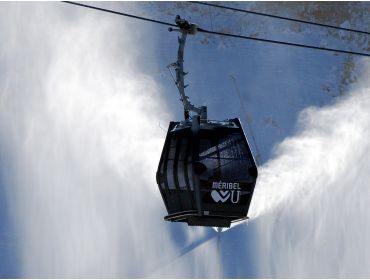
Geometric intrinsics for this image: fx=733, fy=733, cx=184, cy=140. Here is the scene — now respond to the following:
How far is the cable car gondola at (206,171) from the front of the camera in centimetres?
2998

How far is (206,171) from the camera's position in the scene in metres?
29.9

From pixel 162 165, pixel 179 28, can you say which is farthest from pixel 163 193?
pixel 179 28

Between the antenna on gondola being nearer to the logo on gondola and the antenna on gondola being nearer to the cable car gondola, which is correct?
the cable car gondola

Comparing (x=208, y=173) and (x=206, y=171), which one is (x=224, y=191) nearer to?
(x=208, y=173)

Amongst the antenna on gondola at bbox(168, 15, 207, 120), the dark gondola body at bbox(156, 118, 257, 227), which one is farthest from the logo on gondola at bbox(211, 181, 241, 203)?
the antenna on gondola at bbox(168, 15, 207, 120)

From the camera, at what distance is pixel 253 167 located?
30391 millimetres

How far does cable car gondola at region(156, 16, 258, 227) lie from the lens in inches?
1180

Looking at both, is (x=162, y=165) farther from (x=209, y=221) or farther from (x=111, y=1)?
(x=111, y=1)

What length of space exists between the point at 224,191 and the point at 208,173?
991mm

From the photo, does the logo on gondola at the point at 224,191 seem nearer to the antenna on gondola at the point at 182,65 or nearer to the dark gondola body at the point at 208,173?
the dark gondola body at the point at 208,173

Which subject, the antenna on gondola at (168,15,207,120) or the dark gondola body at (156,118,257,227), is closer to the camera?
the antenna on gondola at (168,15,207,120)

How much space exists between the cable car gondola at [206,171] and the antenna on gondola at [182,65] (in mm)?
52

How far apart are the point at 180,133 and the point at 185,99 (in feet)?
8.41

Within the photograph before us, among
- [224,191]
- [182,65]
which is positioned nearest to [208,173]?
[224,191]
